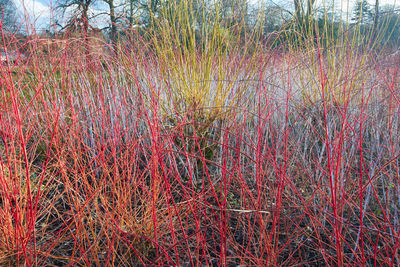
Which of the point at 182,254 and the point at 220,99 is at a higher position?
the point at 220,99

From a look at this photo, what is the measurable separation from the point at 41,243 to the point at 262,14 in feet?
7.08

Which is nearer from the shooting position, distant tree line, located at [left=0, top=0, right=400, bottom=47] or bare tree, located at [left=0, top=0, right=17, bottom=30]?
bare tree, located at [left=0, top=0, right=17, bottom=30]

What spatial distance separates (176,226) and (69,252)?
57 cm

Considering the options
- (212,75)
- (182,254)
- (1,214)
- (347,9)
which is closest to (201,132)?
(212,75)

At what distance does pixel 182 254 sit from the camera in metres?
1.34

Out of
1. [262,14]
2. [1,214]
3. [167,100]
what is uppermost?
[262,14]

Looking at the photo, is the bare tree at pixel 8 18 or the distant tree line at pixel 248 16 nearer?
the bare tree at pixel 8 18

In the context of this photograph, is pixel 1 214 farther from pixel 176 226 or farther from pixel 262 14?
pixel 262 14

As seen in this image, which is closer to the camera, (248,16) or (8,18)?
(248,16)

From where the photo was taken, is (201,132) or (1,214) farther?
(201,132)

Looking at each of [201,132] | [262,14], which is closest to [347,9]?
[262,14]

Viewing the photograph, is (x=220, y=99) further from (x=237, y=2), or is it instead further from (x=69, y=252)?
(x=69, y=252)

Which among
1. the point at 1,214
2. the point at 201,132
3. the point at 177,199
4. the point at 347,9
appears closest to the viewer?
the point at 1,214

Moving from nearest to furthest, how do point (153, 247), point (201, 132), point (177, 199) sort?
point (153, 247) → point (177, 199) → point (201, 132)
